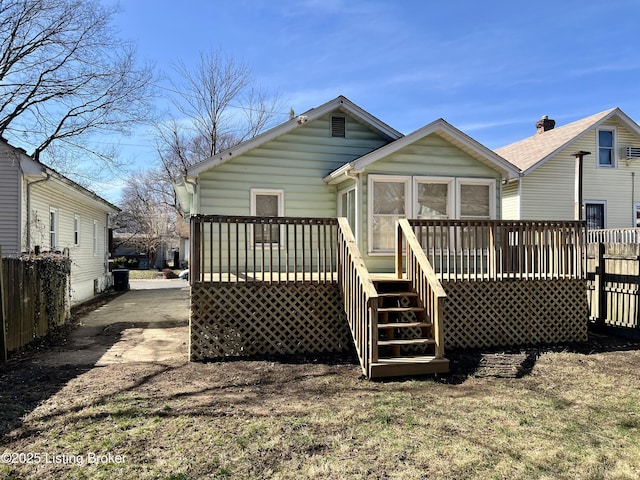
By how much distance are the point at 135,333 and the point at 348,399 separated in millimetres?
5714

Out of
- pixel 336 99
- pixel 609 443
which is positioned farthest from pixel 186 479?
pixel 336 99

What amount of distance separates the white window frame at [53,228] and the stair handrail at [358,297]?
9.61 m

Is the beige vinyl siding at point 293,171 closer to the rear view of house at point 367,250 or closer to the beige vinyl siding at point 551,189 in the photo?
the rear view of house at point 367,250

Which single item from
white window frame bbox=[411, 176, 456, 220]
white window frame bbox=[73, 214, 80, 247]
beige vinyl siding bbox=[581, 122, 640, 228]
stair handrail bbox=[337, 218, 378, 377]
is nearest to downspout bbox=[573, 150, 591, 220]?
beige vinyl siding bbox=[581, 122, 640, 228]

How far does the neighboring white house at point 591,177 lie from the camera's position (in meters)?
16.4

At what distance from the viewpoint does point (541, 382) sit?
215 inches

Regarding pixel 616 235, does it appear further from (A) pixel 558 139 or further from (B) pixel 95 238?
(B) pixel 95 238

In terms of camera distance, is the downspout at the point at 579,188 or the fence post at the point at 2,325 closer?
the fence post at the point at 2,325

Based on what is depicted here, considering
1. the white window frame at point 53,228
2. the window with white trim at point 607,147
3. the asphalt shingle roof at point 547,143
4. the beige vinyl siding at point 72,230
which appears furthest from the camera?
the window with white trim at point 607,147

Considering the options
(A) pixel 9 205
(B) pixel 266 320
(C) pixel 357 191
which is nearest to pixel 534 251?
(C) pixel 357 191

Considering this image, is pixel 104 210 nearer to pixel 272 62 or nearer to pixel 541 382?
pixel 272 62

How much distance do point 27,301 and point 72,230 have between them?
8.40 meters

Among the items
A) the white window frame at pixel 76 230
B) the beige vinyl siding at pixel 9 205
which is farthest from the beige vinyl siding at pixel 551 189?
the white window frame at pixel 76 230

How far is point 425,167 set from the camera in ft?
29.8
